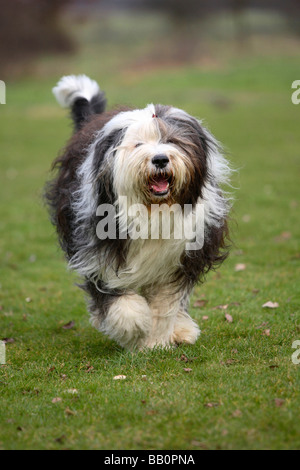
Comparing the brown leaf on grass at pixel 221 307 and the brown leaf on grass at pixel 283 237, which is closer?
the brown leaf on grass at pixel 221 307

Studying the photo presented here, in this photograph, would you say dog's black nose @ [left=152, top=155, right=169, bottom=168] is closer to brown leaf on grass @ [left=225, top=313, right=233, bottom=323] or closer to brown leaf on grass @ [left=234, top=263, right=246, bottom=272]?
brown leaf on grass @ [left=225, top=313, right=233, bottom=323]

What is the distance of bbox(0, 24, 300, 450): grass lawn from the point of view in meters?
3.65

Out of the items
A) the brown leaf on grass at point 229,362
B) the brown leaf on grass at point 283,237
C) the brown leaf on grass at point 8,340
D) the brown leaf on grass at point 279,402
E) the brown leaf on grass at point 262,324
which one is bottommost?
the brown leaf on grass at point 8,340

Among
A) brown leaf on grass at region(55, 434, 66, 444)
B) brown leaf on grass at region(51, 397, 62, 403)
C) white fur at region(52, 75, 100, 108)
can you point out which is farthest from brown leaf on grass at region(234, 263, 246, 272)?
brown leaf on grass at region(55, 434, 66, 444)

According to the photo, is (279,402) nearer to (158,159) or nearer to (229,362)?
(229,362)

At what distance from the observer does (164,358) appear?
4828 millimetres

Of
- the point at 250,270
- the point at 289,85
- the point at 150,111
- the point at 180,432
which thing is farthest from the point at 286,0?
the point at 180,432

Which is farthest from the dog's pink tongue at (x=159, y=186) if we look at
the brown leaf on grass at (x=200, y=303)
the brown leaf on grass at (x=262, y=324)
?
the brown leaf on grass at (x=200, y=303)

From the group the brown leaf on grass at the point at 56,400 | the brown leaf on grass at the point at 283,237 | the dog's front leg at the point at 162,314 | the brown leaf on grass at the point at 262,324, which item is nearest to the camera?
the brown leaf on grass at the point at 56,400

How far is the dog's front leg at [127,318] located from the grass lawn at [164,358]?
0.44 ft

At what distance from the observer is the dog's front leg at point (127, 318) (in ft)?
15.8

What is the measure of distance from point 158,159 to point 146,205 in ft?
1.16

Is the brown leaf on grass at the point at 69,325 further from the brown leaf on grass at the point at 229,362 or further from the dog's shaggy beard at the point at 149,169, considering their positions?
the dog's shaggy beard at the point at 149,169

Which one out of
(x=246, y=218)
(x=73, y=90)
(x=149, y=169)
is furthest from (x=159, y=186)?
(x=246, y=218)
